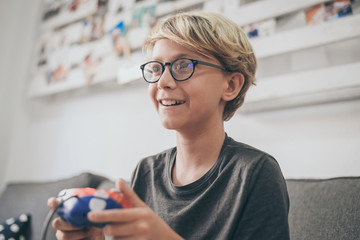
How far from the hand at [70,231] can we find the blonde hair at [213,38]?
0.47 metres

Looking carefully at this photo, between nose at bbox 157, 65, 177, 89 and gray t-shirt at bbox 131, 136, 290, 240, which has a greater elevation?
nose at bbox 157, 65, 177, 89

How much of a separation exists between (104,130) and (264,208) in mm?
1264

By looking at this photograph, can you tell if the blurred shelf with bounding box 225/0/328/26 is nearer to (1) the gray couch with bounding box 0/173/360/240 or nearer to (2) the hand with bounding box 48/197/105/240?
(1) the gray couch with bounding box 0/173/360/240

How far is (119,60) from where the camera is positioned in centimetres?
154

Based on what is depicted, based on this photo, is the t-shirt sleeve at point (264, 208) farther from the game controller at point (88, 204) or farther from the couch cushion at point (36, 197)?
the couch cushion at point (36, 197)

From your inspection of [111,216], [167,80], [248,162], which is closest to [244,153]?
[248,162]

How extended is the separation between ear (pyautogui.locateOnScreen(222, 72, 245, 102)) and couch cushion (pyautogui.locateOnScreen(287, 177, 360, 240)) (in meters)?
0.34

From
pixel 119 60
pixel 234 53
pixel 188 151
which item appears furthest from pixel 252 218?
pixel 119 60

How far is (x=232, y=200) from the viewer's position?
0.65 metres

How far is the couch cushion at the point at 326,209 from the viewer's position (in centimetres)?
71

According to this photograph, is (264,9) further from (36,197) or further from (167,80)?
(36,197)

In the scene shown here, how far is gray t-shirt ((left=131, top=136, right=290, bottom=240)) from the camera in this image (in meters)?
0.59

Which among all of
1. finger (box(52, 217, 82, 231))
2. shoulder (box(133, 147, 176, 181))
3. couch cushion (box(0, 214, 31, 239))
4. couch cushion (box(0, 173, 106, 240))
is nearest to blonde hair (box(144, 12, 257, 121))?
shoulder (box(133, 147, 176, 181))

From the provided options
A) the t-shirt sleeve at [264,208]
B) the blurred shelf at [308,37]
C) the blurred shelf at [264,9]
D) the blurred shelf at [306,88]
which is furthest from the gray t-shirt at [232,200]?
the blurred shelf at [264,9]
